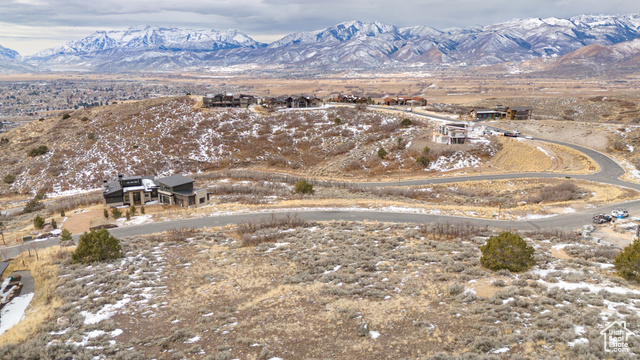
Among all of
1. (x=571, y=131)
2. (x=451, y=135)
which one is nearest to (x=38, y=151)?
(x=451, y=135)

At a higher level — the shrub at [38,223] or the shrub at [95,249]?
the shrub at [95,249]

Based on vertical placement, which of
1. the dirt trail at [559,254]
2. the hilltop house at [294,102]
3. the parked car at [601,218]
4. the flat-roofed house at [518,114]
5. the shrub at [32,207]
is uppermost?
the hilltop house at [294,102]

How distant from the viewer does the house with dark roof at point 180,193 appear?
4466 cm

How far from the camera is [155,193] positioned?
1902 inches

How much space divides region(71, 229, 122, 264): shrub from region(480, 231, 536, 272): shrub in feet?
85.2

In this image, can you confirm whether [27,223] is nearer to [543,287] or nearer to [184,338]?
[184,338]

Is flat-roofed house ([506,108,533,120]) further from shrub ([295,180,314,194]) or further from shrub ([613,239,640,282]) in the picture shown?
shrub ([613,239,640,282])

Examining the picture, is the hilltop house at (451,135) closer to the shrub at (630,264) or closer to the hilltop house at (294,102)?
the hilltop house at (294,102)

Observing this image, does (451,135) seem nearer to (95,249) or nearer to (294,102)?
(294,102)

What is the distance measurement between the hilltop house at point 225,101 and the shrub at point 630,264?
327 ft

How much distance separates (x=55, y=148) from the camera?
267 feet

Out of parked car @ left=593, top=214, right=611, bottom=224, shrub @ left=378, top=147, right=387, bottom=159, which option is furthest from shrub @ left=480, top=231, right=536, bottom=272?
shrub @ left=378, top=147, right=387, bottom=159

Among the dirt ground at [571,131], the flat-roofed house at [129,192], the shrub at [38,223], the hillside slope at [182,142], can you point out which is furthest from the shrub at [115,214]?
the dirt ground at [571,131]

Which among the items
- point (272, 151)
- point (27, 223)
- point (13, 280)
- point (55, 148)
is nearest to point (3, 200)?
point (55, 148)
